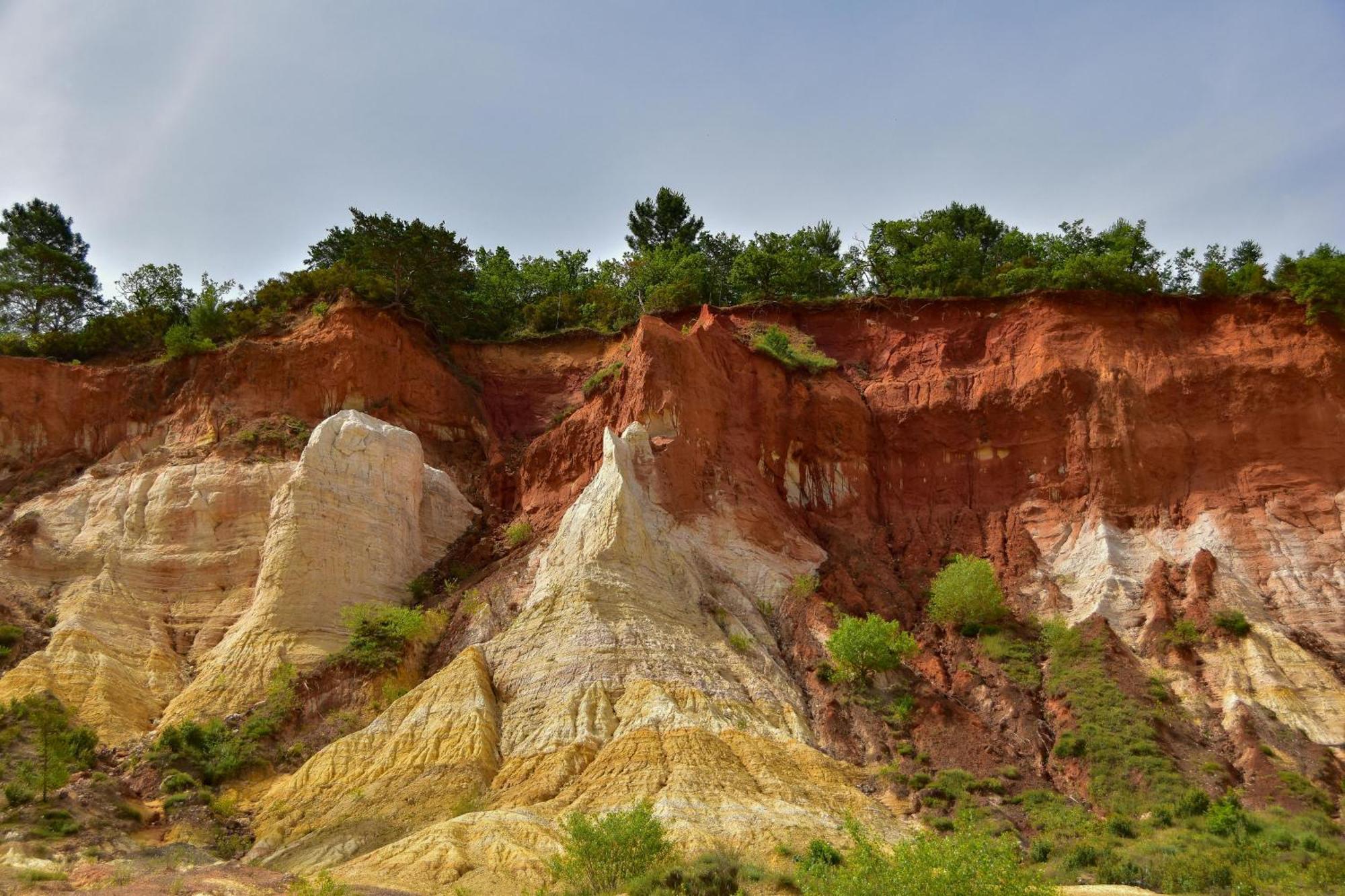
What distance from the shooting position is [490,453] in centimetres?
4284

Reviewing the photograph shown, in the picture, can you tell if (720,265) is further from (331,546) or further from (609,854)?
(609,854)

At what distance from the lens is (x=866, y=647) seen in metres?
30.4

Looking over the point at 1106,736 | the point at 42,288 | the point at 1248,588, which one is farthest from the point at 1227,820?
the point at 42,288

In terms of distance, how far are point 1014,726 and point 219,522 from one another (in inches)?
989

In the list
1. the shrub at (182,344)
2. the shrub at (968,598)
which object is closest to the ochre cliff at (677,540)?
the shrub at (182,344)

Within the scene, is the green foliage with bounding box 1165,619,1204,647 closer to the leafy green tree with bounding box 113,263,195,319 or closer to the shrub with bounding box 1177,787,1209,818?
the shrub with bounding box 1177,787,1209,818

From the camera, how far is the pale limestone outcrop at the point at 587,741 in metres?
23.4

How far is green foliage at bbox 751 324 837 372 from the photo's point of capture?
42.5m

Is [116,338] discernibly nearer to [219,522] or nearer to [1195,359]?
[219,522]

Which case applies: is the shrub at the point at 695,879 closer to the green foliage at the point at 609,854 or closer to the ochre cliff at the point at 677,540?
the green foliage at the point at 609,854

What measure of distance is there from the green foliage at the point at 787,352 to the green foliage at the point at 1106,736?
48.3ft

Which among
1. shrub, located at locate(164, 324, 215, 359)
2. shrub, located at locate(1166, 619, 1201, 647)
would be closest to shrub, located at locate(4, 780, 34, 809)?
shrub, located at locate(164, 324, 215, 359)

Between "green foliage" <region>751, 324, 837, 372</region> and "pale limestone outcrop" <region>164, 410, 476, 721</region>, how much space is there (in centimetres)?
1270

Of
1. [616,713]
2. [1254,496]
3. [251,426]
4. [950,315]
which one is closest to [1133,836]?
[616,713]
